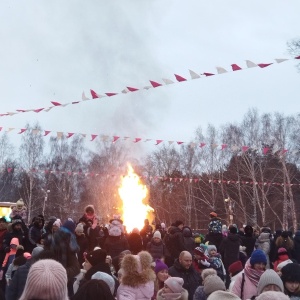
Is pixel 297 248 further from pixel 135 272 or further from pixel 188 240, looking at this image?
pixel 135 272

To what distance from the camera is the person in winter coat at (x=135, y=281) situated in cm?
626

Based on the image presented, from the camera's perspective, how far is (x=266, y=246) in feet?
40.4

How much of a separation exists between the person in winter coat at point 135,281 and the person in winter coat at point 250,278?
3.88ft

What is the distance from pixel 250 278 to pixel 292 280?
0.90 m

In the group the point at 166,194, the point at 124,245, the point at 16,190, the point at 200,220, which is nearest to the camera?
the point at 124,245

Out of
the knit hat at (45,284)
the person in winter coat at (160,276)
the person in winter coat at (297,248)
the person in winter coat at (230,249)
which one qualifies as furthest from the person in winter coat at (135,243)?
the knit hat at (45,284)

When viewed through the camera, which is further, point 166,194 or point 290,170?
point 166,194

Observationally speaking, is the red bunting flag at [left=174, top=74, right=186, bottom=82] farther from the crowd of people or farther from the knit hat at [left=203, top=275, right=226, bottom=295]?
the knit hat at [left=203, top=275, right=226, bottom=295]

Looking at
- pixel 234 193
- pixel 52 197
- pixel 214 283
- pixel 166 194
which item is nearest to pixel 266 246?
pixel 214 283

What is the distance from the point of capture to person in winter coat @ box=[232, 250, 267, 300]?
6578mm

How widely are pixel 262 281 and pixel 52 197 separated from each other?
165 ft

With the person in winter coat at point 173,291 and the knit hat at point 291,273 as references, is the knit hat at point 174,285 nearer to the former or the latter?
the person in winter coat at point 173,291

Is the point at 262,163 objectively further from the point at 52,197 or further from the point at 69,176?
the point at 52,197

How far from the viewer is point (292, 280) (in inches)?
229
